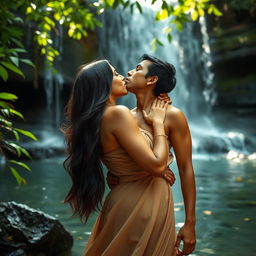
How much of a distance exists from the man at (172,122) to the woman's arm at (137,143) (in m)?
0.16

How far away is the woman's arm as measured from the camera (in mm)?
2498

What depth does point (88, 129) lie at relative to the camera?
265 cm

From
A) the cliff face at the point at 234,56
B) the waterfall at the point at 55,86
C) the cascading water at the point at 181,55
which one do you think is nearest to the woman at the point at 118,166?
the waterfall at the point at 55,86

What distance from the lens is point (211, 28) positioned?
2859 centimetres

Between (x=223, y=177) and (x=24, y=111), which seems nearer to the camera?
(x=223, y=177)

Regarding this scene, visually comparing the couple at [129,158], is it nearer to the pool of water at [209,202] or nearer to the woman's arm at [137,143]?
the woman's arm at [137,143]

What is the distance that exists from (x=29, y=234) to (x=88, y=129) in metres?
2.60

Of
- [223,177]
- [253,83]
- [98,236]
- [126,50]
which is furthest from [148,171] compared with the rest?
[253,83]

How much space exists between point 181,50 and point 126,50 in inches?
182

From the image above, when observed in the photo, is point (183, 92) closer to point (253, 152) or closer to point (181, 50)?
point (181, 50)

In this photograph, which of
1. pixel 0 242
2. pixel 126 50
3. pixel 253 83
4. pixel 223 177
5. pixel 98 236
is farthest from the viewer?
pixel 253 83

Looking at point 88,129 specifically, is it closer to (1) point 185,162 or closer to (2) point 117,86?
(2) point 117,86

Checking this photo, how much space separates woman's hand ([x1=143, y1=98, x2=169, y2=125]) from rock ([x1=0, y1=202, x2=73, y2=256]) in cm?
246

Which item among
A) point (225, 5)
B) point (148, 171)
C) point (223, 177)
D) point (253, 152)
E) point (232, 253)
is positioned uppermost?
point (225, 5)
